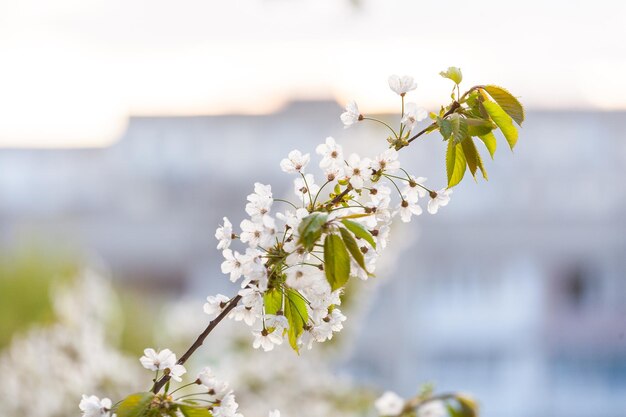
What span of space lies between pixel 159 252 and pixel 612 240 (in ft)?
26.4

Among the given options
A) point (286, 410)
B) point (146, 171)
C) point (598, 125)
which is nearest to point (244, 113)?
point (146, 171)

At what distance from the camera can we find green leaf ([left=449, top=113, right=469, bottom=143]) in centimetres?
45

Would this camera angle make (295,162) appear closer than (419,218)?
Yes

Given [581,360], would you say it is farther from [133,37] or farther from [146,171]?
[133,37]

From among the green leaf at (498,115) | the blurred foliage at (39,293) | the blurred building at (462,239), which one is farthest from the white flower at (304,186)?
the blurred building at (462,239)

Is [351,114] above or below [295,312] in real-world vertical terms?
above

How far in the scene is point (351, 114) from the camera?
0.49 meters

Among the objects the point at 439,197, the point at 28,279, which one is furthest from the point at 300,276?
the point at 28,279

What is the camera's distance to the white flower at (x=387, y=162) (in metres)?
0.47

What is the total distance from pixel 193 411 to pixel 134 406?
30 mm

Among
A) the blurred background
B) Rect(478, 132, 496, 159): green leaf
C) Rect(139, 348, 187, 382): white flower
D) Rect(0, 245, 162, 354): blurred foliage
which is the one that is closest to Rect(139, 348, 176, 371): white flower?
Rect(139, 348, 187, 382): white flower

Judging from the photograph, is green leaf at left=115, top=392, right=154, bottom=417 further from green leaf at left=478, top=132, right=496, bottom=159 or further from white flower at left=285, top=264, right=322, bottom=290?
green leaf at left=478, top=132, right=496, bottom=159

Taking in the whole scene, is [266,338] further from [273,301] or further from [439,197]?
[439,197]

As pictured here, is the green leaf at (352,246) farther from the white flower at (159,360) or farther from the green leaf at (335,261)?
the white flower at (159,360)
